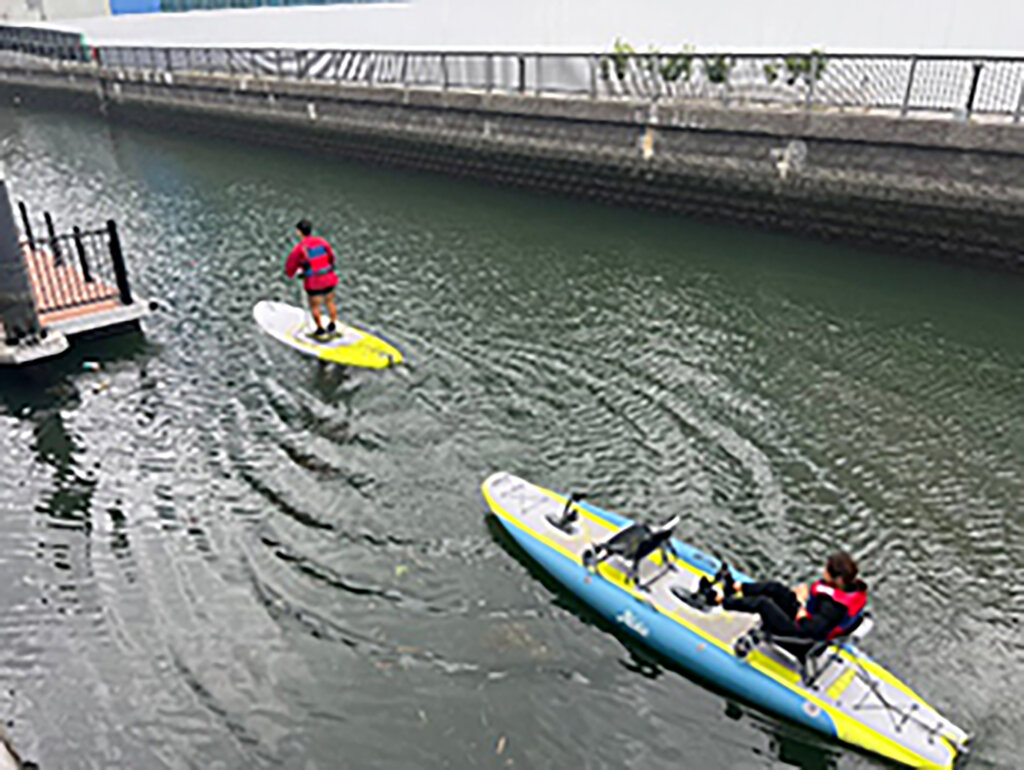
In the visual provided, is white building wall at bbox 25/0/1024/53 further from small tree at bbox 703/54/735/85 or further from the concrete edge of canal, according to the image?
the concrete edge of canal

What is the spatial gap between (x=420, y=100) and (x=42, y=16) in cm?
3630

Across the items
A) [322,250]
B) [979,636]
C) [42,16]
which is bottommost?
[979,636]

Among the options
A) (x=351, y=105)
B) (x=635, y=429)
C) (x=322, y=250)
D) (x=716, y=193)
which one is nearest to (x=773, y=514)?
(x=635, y=429)

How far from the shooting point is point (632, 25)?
2577 centimetres

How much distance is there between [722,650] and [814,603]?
1.02 metres

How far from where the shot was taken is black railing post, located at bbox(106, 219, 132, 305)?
13.4 m

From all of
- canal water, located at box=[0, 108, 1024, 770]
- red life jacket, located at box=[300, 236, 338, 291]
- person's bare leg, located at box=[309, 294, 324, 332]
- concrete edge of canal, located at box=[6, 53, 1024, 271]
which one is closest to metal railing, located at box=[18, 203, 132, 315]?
canal water, located at box=[0, 108, 1024, 770]

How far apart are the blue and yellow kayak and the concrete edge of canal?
12580mm

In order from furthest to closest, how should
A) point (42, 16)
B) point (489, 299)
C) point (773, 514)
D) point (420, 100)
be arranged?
1. point (42, 16)
2. point (420, 100)
3. point (489, 299)
4. point (773, 514)

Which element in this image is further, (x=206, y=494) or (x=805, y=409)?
(x=805, y=409)

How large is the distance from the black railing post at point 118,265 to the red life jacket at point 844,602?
11.8 m

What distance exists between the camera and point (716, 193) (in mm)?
20797

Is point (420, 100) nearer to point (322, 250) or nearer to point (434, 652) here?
point (322, 250)

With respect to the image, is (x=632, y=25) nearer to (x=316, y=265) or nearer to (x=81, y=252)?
(x=316, y=265)
